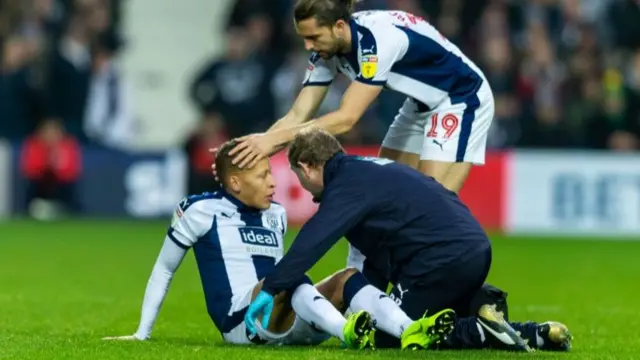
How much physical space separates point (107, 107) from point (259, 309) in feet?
47.9

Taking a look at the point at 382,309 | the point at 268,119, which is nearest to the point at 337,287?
the point at 382,309

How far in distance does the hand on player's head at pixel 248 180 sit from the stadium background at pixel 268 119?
9.65 metres

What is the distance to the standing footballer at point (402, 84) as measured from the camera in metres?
9.11

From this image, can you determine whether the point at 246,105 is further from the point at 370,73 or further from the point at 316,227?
the point at 316,227

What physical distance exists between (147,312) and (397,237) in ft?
4.84

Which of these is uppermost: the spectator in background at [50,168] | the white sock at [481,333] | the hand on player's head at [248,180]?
the hand on player's head at [248,180]

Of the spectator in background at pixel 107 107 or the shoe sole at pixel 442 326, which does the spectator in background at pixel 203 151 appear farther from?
the shoe sole at pixel 442 326

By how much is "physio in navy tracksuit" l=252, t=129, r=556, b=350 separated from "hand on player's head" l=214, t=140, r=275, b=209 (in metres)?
0.45

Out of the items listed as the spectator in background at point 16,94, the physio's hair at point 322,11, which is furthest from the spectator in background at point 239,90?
the physio's hair at point 322,11

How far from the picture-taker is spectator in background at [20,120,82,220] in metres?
21.3

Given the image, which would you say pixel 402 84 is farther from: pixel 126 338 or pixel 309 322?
pixel 126 338

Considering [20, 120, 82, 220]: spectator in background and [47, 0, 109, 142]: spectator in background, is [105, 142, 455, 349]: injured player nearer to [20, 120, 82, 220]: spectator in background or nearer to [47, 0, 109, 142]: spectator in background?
[20, 120, 82, 220]: spectator in background

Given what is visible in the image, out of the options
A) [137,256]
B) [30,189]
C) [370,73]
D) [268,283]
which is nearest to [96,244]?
[137,256]

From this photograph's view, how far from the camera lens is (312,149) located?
794 cm
